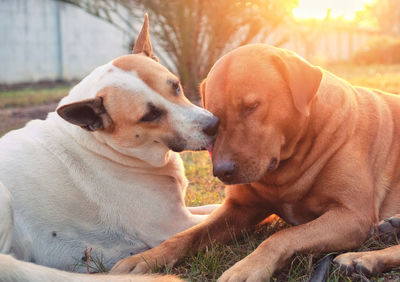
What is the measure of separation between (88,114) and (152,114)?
400mm

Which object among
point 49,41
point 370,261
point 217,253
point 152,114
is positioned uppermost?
point 152,114

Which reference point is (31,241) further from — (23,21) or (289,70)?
(23,21)

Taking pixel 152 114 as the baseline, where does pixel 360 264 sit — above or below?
below

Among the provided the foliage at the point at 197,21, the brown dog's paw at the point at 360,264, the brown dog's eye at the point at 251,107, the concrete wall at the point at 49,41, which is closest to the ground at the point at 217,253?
the brown dog's paw at the point at 360,264

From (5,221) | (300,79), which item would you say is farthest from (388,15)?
(5,221)

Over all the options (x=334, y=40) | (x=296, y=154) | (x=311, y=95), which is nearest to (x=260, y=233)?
(x=296, y=154)

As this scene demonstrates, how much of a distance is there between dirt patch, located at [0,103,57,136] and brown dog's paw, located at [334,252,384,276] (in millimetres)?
6031

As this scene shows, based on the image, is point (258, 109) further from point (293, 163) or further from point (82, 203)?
point (82, 203)

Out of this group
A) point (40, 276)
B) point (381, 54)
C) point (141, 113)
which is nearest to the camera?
point (40, 276)

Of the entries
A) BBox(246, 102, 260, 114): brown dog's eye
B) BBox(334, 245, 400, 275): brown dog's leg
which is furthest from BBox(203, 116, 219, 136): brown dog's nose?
BBox(334, 245, 400, 275): brown dog's leg

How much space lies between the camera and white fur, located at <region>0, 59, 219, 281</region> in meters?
3.07

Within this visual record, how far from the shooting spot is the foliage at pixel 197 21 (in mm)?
8992

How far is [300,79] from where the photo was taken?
300 cm

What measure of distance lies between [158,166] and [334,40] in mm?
25398
